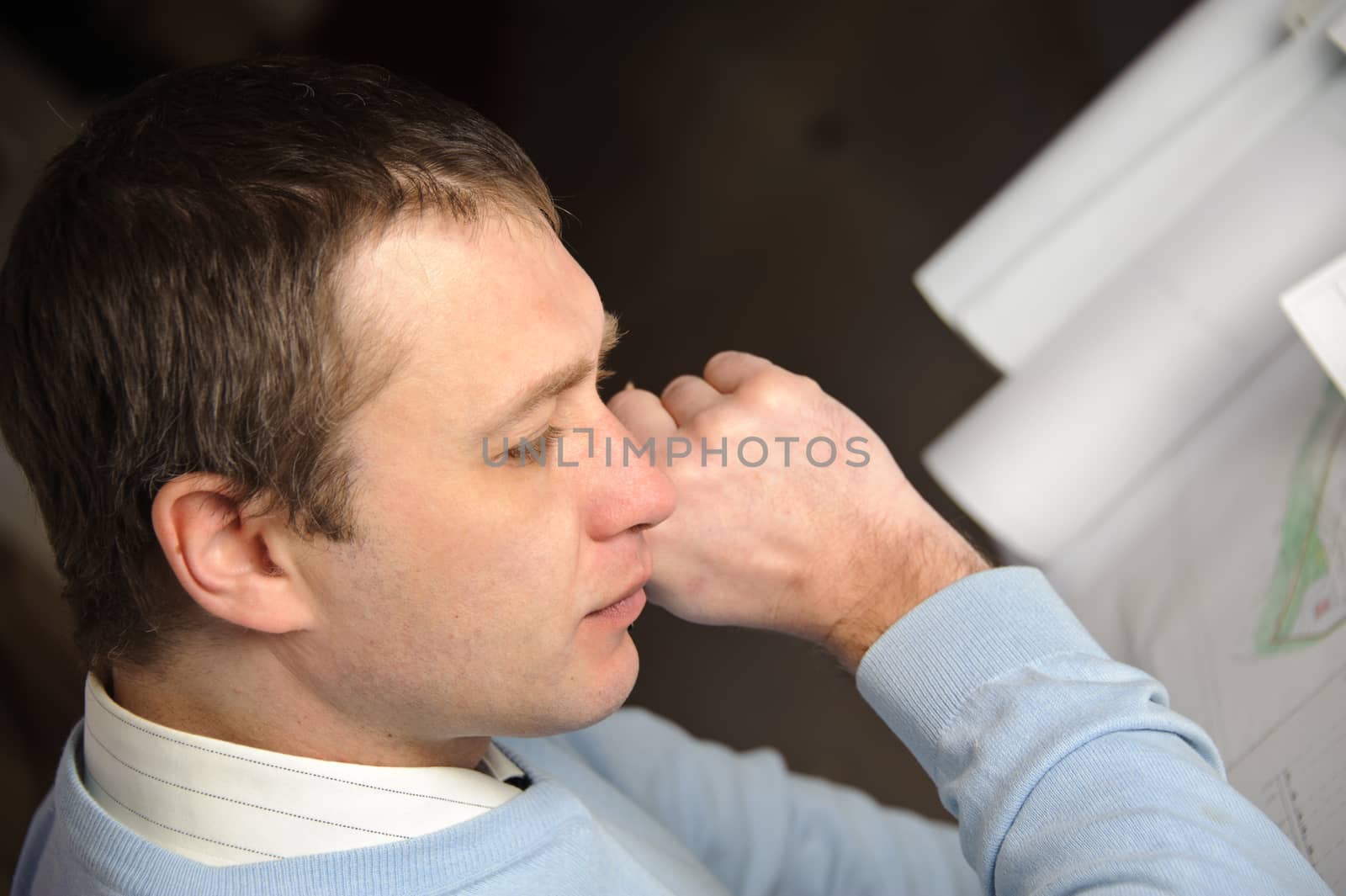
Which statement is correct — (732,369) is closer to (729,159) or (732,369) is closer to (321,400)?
(321,400)

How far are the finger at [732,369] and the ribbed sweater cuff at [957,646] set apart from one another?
0.22 m

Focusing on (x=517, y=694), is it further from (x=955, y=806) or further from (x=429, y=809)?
(x=955, y=806)

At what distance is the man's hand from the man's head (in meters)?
0.08

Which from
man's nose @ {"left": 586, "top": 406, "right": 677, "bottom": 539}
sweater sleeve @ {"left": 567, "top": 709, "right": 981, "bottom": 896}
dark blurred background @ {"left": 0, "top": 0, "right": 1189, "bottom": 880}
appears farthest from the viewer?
dark blurred background @ {"left": 0, "top": 0, "right": 1189, "bottom": 880}

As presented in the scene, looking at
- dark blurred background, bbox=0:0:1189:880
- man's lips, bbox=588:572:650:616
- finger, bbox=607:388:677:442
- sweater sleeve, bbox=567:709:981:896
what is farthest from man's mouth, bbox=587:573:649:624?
dark blurred background, bbox=0:0:1189:880

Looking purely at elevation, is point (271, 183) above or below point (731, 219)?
above

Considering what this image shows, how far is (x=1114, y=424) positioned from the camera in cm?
100

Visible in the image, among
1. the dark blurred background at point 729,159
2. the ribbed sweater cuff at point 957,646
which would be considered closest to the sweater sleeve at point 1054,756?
the ribbed sweater cuff at point 957,646

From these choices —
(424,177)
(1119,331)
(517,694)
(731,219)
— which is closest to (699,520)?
(517,694)

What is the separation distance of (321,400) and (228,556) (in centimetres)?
11

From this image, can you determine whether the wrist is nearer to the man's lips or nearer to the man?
the man

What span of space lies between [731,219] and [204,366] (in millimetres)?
1444

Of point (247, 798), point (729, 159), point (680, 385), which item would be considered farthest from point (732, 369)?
point (729, 159)

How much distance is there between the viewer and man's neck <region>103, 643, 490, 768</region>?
0.75 meters
